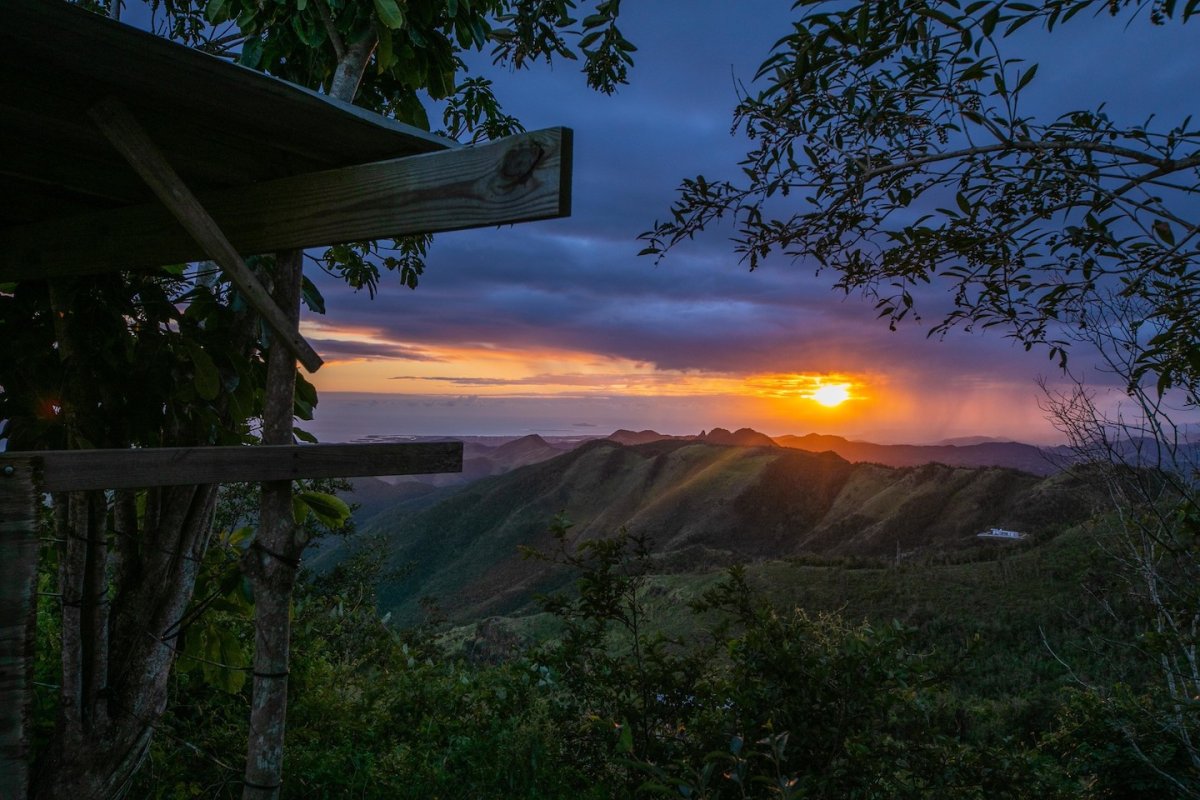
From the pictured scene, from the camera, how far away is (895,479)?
6009 cm

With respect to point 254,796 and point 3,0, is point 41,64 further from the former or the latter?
point 254,796

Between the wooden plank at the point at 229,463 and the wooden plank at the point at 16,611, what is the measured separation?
3cm

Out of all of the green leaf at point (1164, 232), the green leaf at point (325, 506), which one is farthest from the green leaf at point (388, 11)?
the green leaf at point (1164, 232)

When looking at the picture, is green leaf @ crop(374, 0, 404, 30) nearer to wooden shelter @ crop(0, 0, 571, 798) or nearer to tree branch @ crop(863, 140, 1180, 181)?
wooden shelter @ crop(0, 0, 571, 798)

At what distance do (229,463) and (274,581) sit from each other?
22.0 inches

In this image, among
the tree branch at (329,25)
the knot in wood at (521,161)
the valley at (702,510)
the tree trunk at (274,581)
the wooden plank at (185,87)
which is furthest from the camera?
the valley at (702,510)

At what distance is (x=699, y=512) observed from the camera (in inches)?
2498

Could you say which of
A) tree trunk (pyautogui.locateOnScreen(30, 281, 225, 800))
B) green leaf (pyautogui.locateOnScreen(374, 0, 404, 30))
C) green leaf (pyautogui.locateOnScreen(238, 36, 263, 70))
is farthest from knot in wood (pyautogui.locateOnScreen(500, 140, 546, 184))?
green leaf (pyautogui.locateOnScreen(238, 36, 263, 70))

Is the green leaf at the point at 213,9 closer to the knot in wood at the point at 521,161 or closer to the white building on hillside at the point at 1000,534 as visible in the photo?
the knot in wood at the point at 521,161

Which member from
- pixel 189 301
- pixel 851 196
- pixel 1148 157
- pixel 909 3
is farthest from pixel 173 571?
pixel 1148 157

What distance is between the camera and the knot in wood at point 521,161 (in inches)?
59.4

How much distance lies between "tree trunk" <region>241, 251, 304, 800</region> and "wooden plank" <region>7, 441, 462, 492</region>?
0.74 feet

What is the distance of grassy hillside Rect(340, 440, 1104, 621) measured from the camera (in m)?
48.1

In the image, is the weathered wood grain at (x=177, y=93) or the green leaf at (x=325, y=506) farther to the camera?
the green leaf at (x=325, y=506)
